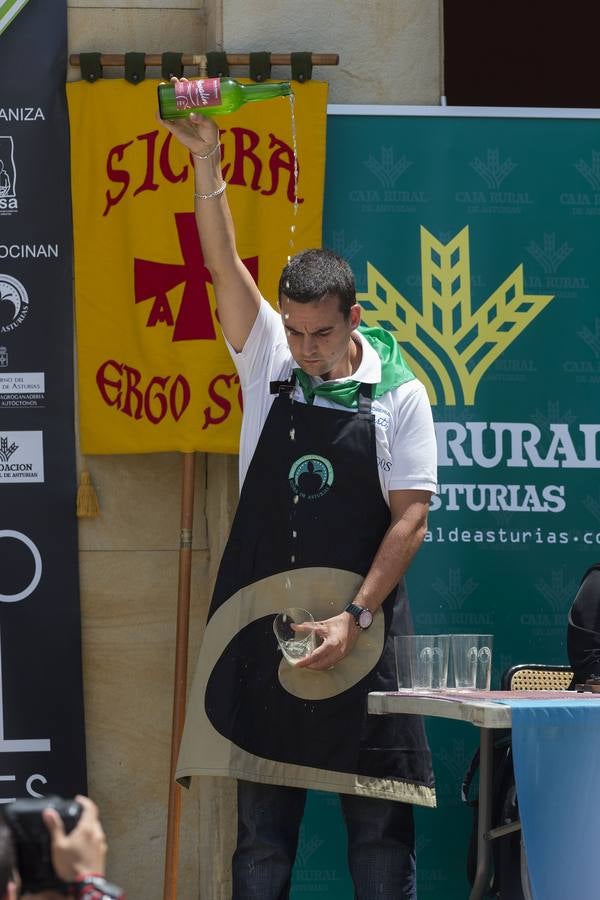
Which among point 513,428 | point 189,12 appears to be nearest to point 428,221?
point 513,428

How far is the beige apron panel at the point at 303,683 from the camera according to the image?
130 inches

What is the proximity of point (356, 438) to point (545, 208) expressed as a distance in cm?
147

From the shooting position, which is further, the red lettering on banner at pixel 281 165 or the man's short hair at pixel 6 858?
the red lettering on banner at pixel 281 165

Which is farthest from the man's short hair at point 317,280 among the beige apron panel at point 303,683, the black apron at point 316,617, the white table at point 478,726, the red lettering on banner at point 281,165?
the red lettering on banner at point 281,165

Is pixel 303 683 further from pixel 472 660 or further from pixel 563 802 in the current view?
pixel 563 802

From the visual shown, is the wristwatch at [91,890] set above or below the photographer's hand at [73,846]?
below

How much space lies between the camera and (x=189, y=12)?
4.63 m

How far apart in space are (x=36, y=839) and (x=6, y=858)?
0.04 metres

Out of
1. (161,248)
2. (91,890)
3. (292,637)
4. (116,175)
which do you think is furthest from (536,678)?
(91,890)

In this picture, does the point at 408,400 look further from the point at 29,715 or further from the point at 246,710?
the point at 29,715

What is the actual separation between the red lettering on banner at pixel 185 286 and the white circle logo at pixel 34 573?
0.75 meters

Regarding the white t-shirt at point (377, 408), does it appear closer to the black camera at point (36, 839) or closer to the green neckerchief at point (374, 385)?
the green neckerchief at point (374, 385)

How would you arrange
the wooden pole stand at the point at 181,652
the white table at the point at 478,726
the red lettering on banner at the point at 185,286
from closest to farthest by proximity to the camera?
the white table at the point at 478,726 < the wooden pole stand at the point at 181,652 < the red lettering on banner at the point at 185,286

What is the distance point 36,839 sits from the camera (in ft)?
5.49
